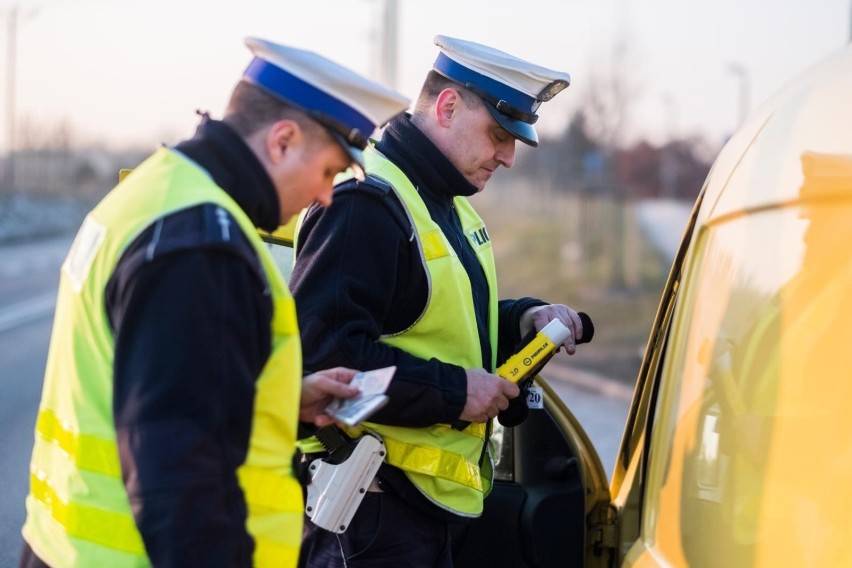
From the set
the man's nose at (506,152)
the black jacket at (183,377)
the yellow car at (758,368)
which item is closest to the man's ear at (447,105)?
the man's nose at (506,152)

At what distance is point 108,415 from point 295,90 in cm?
60

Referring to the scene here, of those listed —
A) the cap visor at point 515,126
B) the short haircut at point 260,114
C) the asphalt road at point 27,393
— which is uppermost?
the short haircut at point 260,114

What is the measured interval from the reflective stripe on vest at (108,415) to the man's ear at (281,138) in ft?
0.39

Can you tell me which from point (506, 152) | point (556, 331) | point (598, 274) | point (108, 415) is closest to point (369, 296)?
point (556, 331)

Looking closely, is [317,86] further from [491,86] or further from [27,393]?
[27,393]

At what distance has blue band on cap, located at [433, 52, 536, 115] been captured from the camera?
304 cm

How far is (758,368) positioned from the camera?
6.65ft

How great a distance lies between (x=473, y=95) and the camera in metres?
3.05

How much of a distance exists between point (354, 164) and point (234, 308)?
390 millimetres

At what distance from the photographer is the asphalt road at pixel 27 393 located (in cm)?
367

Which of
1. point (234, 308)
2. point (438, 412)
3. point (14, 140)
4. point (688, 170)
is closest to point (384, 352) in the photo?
point (438, 412)

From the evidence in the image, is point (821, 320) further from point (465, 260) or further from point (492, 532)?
point (492, 532)

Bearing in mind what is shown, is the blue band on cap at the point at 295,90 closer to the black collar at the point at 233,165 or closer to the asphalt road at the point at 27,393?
the black collar at the point at 233,165

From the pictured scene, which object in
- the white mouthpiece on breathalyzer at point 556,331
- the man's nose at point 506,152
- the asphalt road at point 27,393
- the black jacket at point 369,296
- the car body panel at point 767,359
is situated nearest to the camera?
the car body panel at point 767,359
